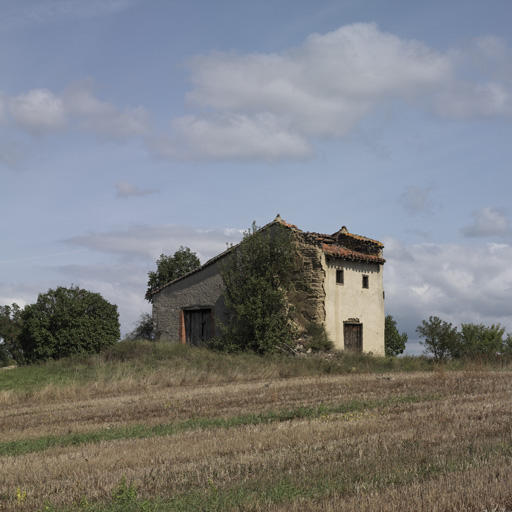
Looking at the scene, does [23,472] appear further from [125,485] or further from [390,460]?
[390,460]

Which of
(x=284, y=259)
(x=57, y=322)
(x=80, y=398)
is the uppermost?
(x=284, y=259)

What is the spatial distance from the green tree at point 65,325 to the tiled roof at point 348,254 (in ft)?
43.3

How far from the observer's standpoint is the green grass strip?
431 inches

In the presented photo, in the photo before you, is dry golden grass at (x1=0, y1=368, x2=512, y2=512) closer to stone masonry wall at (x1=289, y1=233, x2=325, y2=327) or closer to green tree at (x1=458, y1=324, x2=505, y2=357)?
stone masonry wall at (x1=289, y1=233, x2=325, y2=327)

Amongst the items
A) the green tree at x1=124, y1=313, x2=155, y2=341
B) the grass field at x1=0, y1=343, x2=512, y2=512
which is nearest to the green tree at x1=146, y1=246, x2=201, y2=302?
the green tree at x1=124, y1=313, x2=155, y2=341

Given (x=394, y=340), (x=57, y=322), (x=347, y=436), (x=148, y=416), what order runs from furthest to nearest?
(x=394, y=340), (x=57, y=322), (x=148, y=416), (x=347, y=436)

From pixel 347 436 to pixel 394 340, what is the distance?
137 ft

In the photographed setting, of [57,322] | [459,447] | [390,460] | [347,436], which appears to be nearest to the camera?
[390,460]

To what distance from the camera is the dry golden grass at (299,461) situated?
19.7ft

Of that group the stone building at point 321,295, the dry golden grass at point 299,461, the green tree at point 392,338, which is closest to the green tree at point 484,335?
the green tree at point 392,338

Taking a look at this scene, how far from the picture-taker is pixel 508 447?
7.75 metres

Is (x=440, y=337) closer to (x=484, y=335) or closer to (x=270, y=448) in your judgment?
(x=484, y=335)

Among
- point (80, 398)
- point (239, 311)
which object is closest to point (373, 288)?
point (239, 311)

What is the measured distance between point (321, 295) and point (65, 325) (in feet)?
47.1
